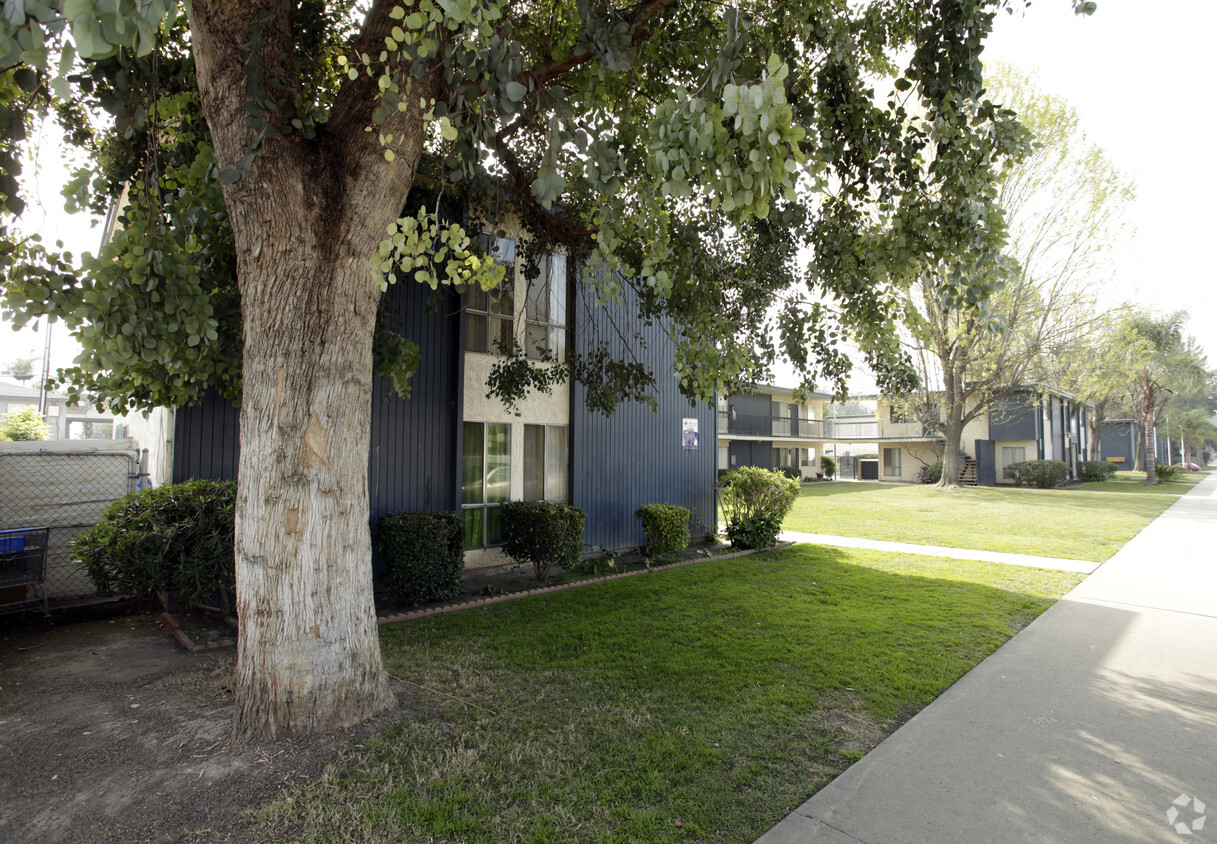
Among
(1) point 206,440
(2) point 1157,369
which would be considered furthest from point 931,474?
(1) point 206,440

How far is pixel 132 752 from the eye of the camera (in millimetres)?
3549

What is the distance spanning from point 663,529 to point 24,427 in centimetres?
1397

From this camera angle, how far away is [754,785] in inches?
130

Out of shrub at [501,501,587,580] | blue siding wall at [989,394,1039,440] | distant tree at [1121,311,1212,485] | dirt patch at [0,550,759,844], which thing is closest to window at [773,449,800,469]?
blue siding wall at [989,394,1039,440]

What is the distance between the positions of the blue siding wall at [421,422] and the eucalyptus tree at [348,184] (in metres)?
2.52

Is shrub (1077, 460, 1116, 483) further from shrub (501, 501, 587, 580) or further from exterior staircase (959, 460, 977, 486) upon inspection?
shrub (501, 501, 587, 580)

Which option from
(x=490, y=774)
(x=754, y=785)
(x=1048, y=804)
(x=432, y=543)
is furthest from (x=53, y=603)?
(x=1048, y=804)

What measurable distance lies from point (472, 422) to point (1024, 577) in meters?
8.24

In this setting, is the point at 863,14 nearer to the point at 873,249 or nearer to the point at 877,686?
the point at 873,249

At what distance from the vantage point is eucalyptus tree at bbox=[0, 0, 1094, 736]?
3.12m

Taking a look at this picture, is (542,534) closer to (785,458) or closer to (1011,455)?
(785,458)

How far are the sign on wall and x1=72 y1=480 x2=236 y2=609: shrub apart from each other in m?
8.06

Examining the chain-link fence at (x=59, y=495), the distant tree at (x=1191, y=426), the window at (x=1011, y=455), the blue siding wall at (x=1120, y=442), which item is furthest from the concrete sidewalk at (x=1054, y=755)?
the distant tree at (x=1191, y=426)

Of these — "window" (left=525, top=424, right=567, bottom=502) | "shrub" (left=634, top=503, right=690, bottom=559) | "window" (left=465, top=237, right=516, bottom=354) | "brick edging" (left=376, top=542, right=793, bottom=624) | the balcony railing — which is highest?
"window" (left=465, top=237, right=516, bottom=354)
